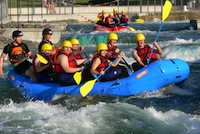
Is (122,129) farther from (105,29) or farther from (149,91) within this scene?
(105,29)

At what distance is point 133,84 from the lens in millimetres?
9695

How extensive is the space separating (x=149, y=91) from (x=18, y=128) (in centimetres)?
347

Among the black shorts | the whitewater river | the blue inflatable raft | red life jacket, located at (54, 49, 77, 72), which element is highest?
red life jacket, located at (54, 49, 77, 72)

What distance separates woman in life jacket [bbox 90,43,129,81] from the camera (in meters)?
9.73

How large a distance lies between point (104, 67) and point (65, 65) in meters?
0.89

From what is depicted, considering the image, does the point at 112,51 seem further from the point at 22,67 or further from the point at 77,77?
the point at 22,67

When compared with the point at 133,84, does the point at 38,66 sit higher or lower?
higher

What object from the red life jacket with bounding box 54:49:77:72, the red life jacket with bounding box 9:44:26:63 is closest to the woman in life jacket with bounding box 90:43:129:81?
the red life jacket with bounding box 54:49:77:72

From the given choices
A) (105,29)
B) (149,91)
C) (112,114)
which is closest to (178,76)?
(149,91)

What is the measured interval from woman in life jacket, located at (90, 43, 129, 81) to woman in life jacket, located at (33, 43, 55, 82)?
3.31 ft

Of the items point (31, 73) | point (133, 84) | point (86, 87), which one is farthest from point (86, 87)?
point (31, 73)

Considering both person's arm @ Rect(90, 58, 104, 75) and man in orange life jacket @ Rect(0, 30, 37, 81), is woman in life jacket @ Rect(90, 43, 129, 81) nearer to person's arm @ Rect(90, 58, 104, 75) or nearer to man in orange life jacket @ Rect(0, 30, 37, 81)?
person's arm @ Rect(90, 58, 104, 75)

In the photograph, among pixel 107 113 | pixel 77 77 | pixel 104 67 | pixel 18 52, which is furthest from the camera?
pixel 18 52

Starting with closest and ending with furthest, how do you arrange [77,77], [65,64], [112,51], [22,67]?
[77,77] < [65,64] < [112,51] < [22,67]
